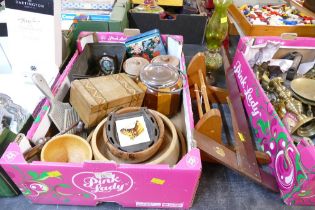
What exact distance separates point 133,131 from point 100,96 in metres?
0.14

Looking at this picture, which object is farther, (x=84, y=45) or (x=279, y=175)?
(x=84, y=45)

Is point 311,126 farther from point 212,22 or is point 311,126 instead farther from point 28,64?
point 28,64

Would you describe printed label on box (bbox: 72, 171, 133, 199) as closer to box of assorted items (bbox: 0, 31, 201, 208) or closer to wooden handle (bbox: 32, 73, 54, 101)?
box of assorted items (bbox: 0, 31, 201, 208)

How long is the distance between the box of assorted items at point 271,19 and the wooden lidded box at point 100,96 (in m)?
0.81

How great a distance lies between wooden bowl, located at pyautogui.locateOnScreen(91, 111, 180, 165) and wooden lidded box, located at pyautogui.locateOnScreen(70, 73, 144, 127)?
0.04 meters

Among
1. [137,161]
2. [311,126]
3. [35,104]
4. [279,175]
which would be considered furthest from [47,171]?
[311,126]

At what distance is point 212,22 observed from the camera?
97cm

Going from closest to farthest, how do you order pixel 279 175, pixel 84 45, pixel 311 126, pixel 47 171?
pixel 47 171 < pixel 279 175 < pixel 311 126 < pixel 84 45

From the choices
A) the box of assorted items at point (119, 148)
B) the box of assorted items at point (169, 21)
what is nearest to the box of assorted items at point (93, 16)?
the box of assorted items at point (169, 21)

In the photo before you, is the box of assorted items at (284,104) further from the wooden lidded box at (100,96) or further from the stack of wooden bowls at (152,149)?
the wooden lidded box at (100,96)

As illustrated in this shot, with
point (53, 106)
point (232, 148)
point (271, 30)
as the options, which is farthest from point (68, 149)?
point (271, 30)

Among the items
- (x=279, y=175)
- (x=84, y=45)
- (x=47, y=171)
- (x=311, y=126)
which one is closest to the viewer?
(x=47, y=171)

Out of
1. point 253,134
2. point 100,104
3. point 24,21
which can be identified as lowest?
point 253,134

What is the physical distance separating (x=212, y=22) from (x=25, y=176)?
84 cm
